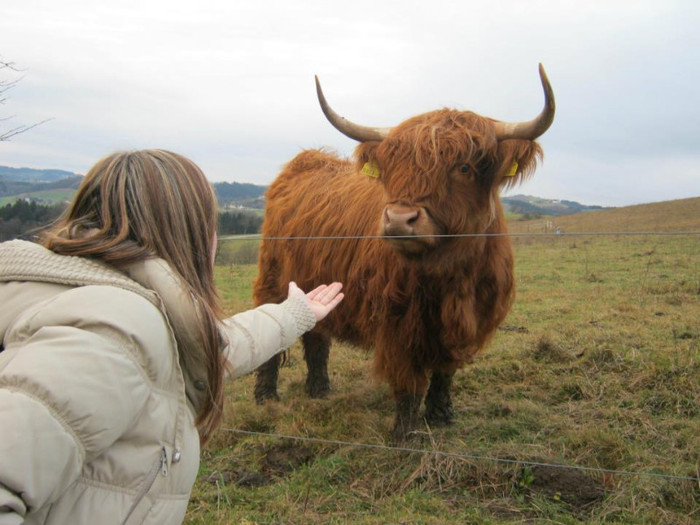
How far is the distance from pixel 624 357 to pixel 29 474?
5.02 meters

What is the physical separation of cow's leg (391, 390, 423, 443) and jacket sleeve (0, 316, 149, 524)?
3089 mm

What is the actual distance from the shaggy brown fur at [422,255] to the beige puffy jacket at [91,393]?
2.03 m

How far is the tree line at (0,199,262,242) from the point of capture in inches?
116

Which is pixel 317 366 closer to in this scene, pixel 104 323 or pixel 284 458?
pixel 284 458

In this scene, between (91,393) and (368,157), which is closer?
(91,393)

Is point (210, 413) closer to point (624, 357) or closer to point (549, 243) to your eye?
point (624, 357)

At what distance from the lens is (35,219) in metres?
5.04

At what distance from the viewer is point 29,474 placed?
3.74ft

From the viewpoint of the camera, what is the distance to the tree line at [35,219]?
2.95 meters

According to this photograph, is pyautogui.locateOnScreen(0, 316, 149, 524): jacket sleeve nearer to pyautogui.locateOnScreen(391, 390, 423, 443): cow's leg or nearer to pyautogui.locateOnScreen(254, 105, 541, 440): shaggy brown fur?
pyautogui.locateOnScreen(254, 105, 541, 440): shaggy brown fur

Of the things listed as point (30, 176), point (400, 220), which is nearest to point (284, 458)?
point (400, 220)

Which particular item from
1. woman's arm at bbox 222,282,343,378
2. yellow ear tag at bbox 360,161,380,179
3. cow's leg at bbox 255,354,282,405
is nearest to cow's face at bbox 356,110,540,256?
yellow ear tag at bbox 360,161,380,179

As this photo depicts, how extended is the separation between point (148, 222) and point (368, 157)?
263cm

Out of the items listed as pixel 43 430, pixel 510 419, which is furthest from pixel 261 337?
pixel 510 419
